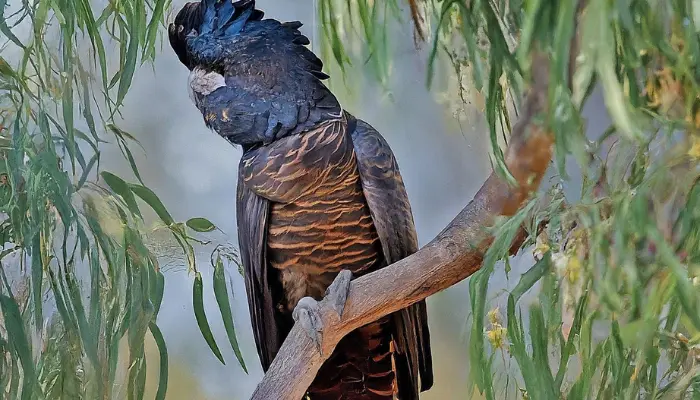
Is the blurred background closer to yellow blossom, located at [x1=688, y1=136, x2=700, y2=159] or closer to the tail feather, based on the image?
the tail feather

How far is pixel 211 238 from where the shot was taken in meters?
1.07

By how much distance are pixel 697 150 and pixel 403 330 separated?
511 mm

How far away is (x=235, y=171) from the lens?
3.46 ft

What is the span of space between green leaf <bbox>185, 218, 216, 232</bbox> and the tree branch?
32 centimetres

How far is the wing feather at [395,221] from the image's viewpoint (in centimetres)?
88

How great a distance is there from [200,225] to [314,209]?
22 centimetres

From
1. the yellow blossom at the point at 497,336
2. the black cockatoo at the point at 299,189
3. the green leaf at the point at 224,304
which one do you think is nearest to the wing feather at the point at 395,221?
the black cockatoo at the point at 299,189

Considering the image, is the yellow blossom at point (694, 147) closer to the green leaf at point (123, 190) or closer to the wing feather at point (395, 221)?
the wing feather at point (395, 221)

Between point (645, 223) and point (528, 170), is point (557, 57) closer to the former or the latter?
point (645, 223)

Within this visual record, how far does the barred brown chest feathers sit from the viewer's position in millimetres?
881

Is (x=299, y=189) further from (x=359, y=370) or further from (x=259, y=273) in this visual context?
(x=359, y=370)

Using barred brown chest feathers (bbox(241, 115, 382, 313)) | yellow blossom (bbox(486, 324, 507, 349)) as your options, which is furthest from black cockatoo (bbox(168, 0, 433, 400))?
yellow blossom (bbox(486, 324, 507, 349))

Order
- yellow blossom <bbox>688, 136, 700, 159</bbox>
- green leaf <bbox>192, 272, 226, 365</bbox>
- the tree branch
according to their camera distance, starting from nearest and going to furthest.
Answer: yellow blossom <bbox>688, 136, 700, 159</bbox>
the tree branch
green leaf <bbox>192, 272, 226, 365</bbox>

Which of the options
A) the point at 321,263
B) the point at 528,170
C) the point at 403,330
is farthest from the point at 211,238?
the point at 528,170
